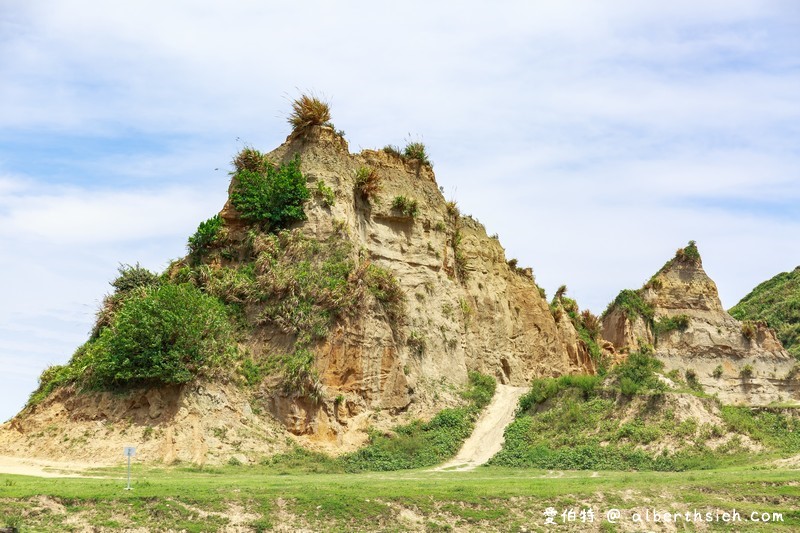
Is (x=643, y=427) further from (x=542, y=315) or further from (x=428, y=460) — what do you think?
(x=542, y=315)

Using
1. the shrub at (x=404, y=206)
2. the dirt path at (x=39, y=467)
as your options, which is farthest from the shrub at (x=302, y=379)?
the shrub at (x=404, y=206)

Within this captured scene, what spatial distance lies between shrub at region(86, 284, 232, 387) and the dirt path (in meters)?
3.88

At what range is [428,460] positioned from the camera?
35969mm

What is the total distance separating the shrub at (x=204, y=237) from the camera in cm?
4188

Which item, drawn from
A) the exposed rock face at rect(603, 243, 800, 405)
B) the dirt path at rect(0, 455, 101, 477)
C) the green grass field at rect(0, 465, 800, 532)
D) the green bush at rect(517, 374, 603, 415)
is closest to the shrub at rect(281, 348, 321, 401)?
the dirt path at rect(0, 455, 101, 477)

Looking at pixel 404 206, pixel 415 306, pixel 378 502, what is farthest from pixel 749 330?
pixel 378 502

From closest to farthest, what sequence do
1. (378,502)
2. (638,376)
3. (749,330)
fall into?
(378,502)
(638,376)
(749,330)

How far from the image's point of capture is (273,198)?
137 feet

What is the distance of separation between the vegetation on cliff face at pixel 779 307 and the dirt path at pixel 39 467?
5898cm

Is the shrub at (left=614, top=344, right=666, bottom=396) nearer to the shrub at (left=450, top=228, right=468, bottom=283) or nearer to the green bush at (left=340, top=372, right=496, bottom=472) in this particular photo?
the green bush at (left=340, top=372, right=496, bottom=472)

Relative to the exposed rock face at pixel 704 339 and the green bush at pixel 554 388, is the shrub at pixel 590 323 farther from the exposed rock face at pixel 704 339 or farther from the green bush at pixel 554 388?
the green bush at pixel 554 388

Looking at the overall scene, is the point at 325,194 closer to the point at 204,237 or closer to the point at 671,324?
the point at 204,237

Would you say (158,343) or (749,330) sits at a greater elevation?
(749,330)

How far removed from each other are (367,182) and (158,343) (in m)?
14.8
